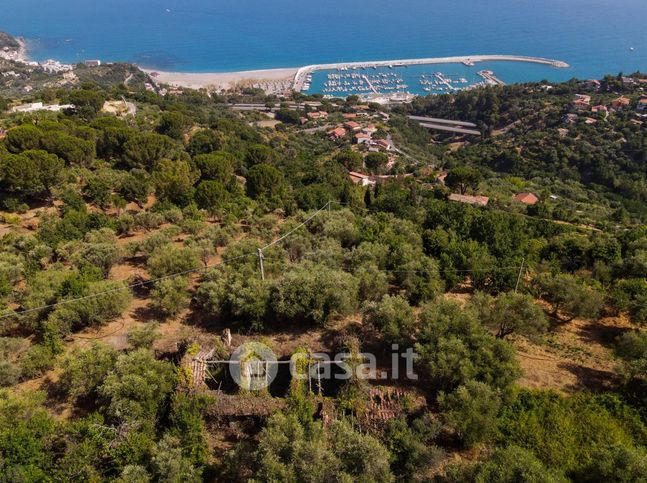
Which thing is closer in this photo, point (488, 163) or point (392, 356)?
point (392, 356)

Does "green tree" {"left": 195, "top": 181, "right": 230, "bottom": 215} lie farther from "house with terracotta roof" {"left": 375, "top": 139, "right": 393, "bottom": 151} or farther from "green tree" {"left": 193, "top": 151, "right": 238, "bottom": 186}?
"house with terracotta roof" {"left": 375, "top": 139, "right": 393, "bottom": 151}

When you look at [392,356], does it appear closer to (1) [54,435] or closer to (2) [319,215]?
(1) [54,435]

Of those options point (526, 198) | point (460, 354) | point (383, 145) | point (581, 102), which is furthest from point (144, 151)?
point (581, 102)

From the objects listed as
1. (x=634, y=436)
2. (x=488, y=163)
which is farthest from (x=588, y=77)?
(x=634, y=436)

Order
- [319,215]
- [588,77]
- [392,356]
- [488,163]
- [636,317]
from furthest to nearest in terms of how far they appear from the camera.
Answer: [588,77], [488,163], [319,215], [636,317], [392,356]

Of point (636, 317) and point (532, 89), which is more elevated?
point (532, 89)

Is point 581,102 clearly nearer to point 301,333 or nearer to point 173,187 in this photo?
point 173,187
